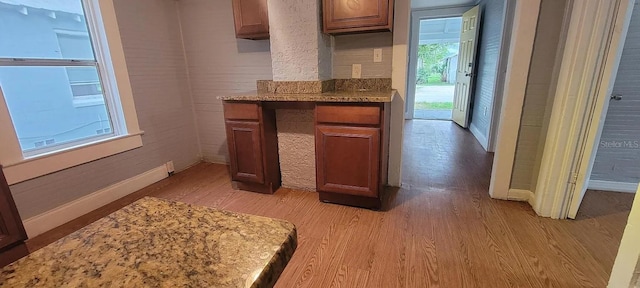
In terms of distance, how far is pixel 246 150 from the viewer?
2441 millimetres

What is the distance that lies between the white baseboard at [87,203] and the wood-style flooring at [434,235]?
0.22 ft

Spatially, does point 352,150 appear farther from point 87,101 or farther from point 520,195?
point 87,101

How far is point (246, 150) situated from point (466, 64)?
4119mm

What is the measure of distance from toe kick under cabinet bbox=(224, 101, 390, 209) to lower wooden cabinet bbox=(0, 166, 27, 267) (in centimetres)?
136

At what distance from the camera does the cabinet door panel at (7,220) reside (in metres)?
1.28

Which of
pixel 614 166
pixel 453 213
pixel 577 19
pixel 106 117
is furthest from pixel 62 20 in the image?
pixel 614 166

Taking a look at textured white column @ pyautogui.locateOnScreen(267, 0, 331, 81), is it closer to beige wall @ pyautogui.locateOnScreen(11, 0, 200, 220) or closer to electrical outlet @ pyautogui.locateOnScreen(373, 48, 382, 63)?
electrical outlet @ pyautogui.locateOnScreen(373, 48, 382, 63)

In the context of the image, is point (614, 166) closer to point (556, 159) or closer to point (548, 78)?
point (556, 159)

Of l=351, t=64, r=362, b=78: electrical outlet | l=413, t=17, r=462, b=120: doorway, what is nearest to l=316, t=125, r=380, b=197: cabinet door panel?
l=351, t=64, r=362, b=78: electrical outlet

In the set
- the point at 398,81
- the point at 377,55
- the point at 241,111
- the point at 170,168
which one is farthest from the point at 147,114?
the point at 398,81

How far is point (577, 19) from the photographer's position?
1715 mm

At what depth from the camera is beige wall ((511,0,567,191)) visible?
190cm

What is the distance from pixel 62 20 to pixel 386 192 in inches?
116

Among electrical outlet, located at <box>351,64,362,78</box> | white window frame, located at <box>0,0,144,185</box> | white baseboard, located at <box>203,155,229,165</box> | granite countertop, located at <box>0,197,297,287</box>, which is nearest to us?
granite countertop, located at <box>0,197,297,287</box>
